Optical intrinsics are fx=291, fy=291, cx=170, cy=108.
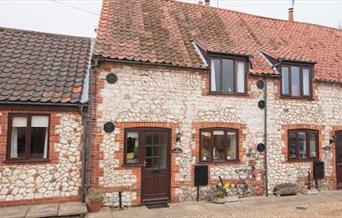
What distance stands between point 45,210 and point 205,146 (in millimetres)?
5817

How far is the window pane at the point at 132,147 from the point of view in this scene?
33.0 ft

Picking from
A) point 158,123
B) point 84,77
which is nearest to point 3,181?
point 84,77

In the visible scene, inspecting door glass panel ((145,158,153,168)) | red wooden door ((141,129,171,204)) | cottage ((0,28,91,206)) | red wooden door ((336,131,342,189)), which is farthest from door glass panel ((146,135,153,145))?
red wooden door ((336,131,342,189))

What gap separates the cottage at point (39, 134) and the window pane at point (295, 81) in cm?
859

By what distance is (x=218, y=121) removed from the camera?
11195mm

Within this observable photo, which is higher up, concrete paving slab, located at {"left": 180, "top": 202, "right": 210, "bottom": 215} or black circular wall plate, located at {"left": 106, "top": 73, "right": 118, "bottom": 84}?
black circular wall plate, located at {"left": 106, "top": 73, "right": 118, "bottom": 84}

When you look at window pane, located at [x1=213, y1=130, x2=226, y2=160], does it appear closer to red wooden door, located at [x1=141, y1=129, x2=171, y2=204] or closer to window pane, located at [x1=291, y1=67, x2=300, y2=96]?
red wooden door, located at [x1=141, y1=129, x2=171, y2=204]

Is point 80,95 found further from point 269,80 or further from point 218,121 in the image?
point 269,80

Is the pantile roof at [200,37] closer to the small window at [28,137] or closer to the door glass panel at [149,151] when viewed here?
the small window at [28,137]

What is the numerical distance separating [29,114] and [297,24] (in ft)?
49.8

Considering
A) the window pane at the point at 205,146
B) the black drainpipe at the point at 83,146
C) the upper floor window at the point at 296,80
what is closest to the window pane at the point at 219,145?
the window pane at the point at 205,146

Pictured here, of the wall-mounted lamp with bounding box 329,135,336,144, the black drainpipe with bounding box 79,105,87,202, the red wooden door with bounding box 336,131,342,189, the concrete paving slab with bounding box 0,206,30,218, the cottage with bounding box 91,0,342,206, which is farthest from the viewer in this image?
the red wooden door with bounding box 336,131,342,189

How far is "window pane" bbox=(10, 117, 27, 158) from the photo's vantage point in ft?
30.6

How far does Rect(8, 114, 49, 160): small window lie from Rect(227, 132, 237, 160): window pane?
660cm
